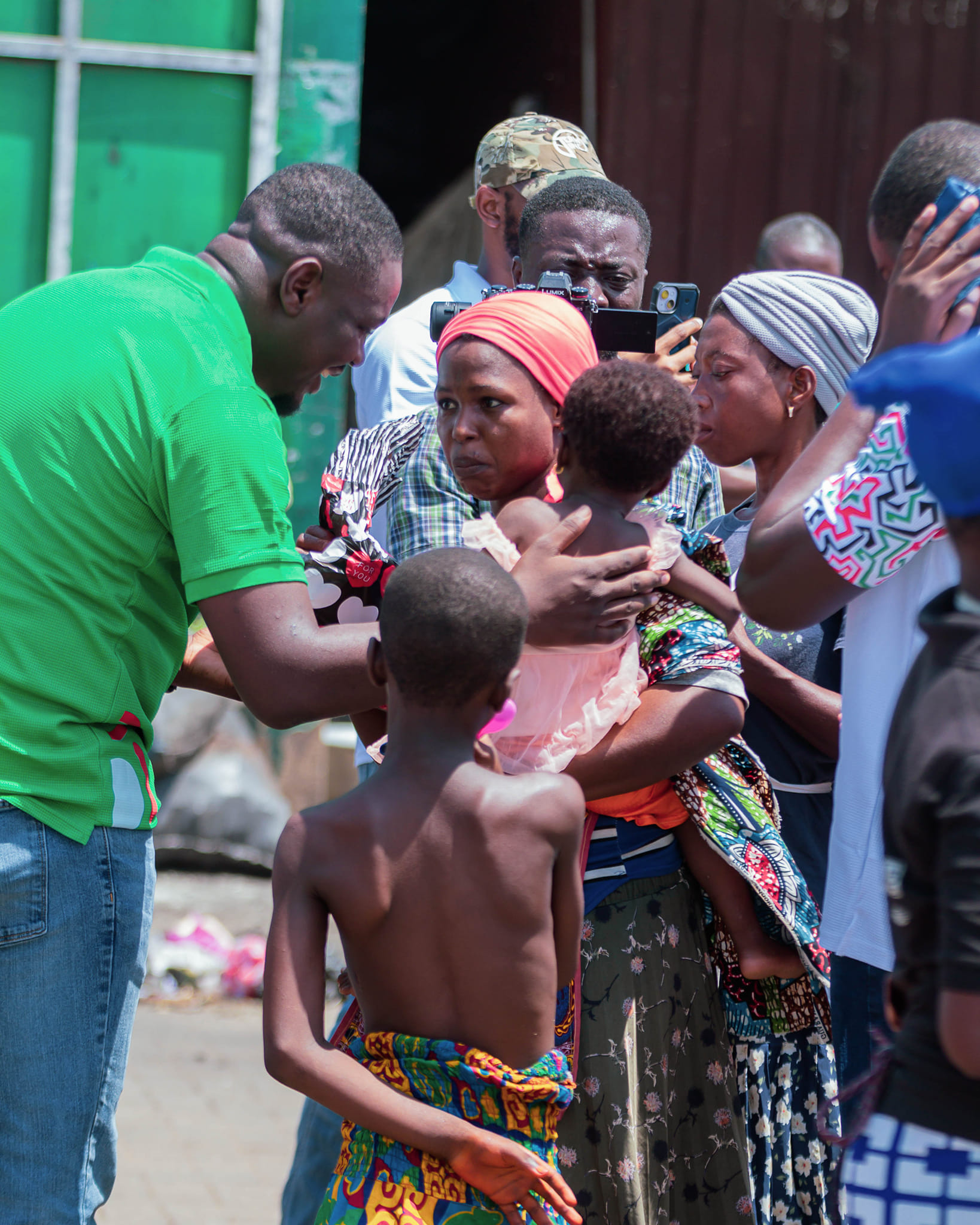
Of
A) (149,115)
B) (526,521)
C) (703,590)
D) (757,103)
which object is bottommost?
(703,590)

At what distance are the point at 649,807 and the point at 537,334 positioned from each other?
825 millimetres

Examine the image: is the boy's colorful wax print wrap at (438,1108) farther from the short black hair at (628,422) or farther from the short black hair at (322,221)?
the short black hair at (322,221)

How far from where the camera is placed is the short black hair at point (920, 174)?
2268 mm

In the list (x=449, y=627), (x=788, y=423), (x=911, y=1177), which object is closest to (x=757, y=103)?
(x=788, y=423)

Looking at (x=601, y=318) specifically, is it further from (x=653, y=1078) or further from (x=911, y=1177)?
(x=911, y=1177)

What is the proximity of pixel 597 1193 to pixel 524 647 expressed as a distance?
0.92m

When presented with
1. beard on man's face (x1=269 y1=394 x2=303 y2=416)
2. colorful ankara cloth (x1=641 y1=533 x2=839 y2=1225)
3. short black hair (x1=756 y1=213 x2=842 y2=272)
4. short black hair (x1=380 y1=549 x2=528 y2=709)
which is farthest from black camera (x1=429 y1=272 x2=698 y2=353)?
short black hair (x1=756 y1=213 x2=842 y2=272)

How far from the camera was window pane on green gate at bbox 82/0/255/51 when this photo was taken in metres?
5.91

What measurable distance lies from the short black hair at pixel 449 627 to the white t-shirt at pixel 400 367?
→ 3.90 feet

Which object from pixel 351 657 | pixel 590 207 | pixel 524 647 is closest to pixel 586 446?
pixel 524 647

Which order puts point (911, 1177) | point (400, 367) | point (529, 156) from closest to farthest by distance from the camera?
point (911, 1177) < point (400, 367) < point (529, 156)

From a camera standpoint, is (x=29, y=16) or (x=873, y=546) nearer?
(x=873, y=546)

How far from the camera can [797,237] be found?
574 centimetres

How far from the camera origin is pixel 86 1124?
2258mm
